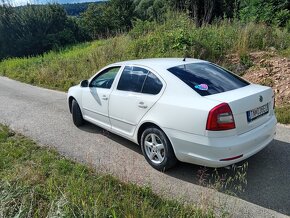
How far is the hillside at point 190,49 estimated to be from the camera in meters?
9.20

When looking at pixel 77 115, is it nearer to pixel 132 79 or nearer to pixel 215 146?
pixel 132 79

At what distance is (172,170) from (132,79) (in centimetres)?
162

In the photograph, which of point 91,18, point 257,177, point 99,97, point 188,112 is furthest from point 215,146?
point 91,18

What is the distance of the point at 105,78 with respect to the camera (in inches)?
224

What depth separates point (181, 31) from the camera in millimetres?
11047

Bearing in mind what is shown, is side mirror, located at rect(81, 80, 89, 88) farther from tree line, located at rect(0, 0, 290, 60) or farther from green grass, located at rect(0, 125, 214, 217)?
tree line, located at rect(0, 0, 290, 60)

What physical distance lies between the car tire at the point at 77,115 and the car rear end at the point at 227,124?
9.47ft

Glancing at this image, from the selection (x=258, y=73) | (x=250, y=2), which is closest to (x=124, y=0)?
(x=250, y=2)

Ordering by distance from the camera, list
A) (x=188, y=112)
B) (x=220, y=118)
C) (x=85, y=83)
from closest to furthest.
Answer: (x=220, y=118) → (x=188, y=112) → (x=85, y=83)

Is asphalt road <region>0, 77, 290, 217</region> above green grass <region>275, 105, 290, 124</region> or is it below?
above

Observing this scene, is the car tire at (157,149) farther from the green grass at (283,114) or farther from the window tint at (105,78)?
the green grass at (283,114)

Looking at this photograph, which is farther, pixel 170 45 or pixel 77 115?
pixel 170 45

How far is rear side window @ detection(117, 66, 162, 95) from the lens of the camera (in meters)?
4.53

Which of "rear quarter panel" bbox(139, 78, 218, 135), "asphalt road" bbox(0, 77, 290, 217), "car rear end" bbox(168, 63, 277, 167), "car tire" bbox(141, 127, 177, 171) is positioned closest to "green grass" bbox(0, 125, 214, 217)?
"asphalt road" bbox(0, 77, 290, 217)
